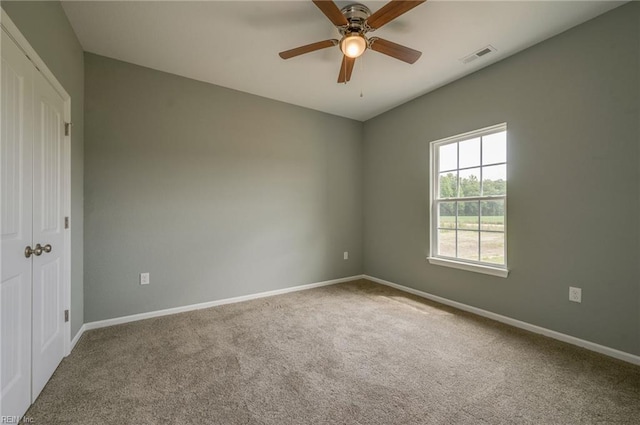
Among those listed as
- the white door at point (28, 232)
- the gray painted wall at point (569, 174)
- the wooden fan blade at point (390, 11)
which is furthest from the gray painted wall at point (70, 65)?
the gray painted wall at point (569, 174)

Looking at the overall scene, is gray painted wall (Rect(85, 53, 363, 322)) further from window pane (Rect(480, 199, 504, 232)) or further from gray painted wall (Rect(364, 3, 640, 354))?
window pane (Rect(480, 199, 504, 232))

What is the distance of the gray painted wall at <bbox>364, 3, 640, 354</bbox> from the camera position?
204 centimetres

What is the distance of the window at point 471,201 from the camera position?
2834mm

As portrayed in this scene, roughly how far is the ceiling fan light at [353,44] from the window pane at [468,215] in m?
2.14

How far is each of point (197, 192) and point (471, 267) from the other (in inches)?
130

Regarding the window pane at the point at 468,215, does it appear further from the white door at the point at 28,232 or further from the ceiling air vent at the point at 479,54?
the white door at the point at 28,232

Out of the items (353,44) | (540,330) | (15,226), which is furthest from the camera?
(540,330)

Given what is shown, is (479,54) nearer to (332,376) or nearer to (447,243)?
(447,243)

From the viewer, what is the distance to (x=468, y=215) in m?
3.14

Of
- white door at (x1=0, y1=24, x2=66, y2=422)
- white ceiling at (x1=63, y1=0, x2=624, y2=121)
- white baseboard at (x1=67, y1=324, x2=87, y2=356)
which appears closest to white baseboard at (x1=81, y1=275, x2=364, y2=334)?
white baseboard at (x1=67, y1=324, x2=87, y2=356)

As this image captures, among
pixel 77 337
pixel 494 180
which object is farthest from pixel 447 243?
pixel 77 337

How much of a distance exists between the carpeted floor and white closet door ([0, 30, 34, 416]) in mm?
289

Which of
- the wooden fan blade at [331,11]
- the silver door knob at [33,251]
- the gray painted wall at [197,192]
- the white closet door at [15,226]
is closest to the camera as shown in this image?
the white closet door at [15,226]

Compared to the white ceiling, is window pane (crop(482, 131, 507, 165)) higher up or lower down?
lower down
